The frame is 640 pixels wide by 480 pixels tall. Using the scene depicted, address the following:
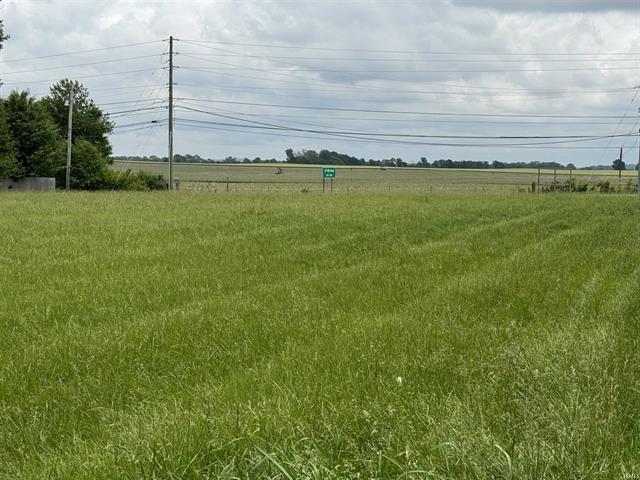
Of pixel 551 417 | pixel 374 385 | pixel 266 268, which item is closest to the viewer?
pixel 551 417

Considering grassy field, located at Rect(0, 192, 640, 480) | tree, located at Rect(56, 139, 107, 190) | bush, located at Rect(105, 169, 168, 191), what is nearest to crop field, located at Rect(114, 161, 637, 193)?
bush, located at Rect(105, 169, 168, 191)

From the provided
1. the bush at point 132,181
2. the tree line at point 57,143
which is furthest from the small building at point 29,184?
the bush at point 132,181

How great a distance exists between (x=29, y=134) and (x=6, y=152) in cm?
388

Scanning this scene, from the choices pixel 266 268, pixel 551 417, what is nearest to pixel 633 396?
pixel 551 417

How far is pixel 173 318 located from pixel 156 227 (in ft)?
37.7

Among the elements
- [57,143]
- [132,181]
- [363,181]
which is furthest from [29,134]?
[363,181]

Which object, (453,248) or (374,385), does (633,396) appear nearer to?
(374,385)

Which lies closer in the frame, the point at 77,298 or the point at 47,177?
the point at 77,298

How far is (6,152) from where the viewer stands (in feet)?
169

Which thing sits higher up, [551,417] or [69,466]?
[551,417]

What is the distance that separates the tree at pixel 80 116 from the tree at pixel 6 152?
14.5m

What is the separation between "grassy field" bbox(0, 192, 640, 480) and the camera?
3584 millimetres

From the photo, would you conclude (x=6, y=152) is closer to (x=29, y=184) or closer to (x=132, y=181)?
(x=29, y=184)

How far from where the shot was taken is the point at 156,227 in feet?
61.8
